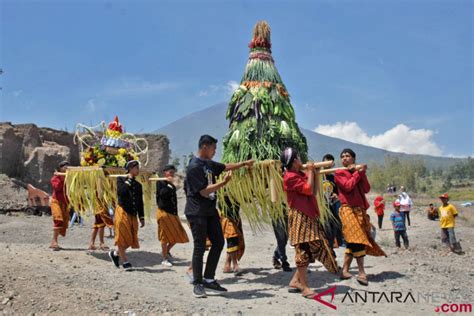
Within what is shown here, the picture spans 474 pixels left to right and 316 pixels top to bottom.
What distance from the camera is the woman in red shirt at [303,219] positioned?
4629mm

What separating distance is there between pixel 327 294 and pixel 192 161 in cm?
218

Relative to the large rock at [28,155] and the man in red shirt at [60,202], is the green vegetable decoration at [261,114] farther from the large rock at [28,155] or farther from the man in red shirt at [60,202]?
the large rock at [28,155]

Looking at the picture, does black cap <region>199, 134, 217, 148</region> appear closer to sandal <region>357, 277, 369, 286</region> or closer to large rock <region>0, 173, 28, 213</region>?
Answer: sandal <region>357, 277, 369, 286</region>

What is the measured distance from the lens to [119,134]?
7754 millimetres

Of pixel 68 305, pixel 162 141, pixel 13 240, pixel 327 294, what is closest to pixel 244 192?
pixel 327 294

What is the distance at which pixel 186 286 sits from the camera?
521cm

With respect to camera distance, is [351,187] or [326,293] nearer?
[326,293]

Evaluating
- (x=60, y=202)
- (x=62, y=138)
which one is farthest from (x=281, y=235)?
(x=62, y=138)

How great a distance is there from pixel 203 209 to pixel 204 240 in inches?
14.1

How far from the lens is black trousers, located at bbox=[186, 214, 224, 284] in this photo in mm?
4695

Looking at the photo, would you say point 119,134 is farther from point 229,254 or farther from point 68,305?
point 68,305

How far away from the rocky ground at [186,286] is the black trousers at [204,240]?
1.03 feet

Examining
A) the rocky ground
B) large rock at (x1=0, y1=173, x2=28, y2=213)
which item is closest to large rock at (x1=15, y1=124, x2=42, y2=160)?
large rock at (x1=0, y1=173, x2=28, y2=213)

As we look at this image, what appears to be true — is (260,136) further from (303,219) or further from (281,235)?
(303,219)
